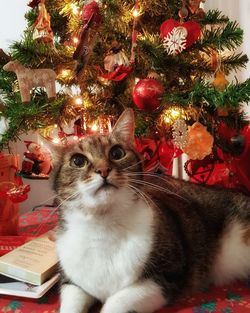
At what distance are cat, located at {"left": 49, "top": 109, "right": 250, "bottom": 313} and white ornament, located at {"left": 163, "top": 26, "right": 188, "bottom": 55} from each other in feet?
0.94

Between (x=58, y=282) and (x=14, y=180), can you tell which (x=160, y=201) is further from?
(x=14, y=180)

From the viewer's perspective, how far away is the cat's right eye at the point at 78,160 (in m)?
0.67

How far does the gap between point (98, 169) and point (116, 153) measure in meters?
0.08

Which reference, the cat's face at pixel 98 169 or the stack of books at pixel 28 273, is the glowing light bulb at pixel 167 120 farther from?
the stack of books at pixel 28 273

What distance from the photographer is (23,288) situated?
752 mm

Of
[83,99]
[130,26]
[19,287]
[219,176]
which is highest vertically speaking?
[130,26]

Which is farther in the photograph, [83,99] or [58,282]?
[83,99]

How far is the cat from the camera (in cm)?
64

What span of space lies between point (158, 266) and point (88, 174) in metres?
0.24

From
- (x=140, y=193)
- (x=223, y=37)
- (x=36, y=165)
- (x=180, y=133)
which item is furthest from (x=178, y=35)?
(x=36, y=165)

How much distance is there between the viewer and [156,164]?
1.16 m

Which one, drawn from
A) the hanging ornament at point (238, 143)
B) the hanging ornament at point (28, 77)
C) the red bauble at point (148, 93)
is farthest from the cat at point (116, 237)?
Result: the hanging ornament at point (238, 143)

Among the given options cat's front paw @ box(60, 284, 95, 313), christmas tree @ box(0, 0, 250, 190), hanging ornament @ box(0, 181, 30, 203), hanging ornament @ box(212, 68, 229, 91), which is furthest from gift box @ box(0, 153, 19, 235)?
hanging ornament @ box(212, 68, 229, 91)

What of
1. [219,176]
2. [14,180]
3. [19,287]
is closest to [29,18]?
[14,180]
